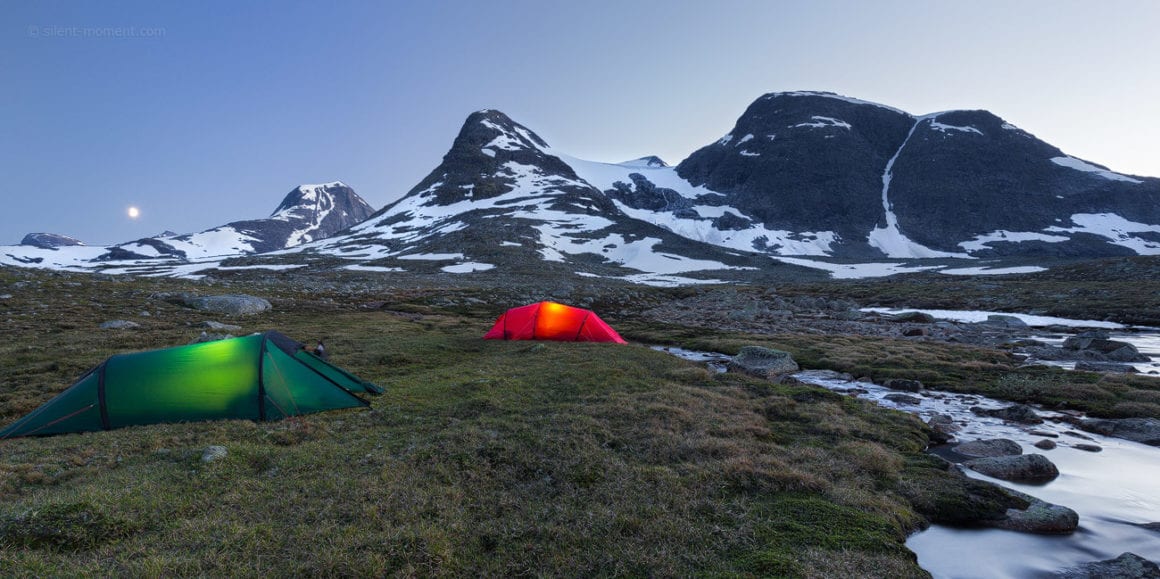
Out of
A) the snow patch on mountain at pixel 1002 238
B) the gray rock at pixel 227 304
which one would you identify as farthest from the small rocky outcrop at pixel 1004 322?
the snow patch on mountain at pixel 1002 238

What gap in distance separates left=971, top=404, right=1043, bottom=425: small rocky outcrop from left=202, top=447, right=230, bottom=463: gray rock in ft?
63.3

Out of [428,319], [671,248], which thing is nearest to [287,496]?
[428,319]

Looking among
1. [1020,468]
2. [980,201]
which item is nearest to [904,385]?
[1020,468]

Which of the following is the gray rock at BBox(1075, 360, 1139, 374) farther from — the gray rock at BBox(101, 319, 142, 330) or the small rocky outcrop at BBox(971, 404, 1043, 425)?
the gray rock at BBox(101, 319, 142, 330)

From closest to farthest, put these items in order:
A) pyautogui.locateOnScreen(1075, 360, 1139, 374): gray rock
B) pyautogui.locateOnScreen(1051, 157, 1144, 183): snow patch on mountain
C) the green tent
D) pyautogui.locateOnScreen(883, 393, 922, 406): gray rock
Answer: the green tent → pyautogui.locateOnScreen(883, 393, 922, 406): gray rock → pyautogui.locateOnScreen(1075, 360, 1139, 374): gray rock → pyautogui.locateOnScreen(1051, 157, 1144, 183): snow patch on mountain

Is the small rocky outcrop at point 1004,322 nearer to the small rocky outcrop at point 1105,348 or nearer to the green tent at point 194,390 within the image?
the small rocky outcrop at point 1105,348

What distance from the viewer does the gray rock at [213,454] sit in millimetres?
8656

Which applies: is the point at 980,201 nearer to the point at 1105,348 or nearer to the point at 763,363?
the point at 1105,348

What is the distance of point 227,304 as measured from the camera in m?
32.3

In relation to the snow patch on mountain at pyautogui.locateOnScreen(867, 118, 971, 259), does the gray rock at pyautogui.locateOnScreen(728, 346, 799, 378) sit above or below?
below

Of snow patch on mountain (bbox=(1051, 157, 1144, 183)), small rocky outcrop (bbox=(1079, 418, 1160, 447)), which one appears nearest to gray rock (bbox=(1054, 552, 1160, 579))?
small rocky outcrop (bbox=(1079, 418, 1160, 447))

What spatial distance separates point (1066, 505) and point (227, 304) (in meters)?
41.0

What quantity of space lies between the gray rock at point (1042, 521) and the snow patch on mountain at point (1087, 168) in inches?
10120

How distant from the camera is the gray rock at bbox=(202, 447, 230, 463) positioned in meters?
8.66
